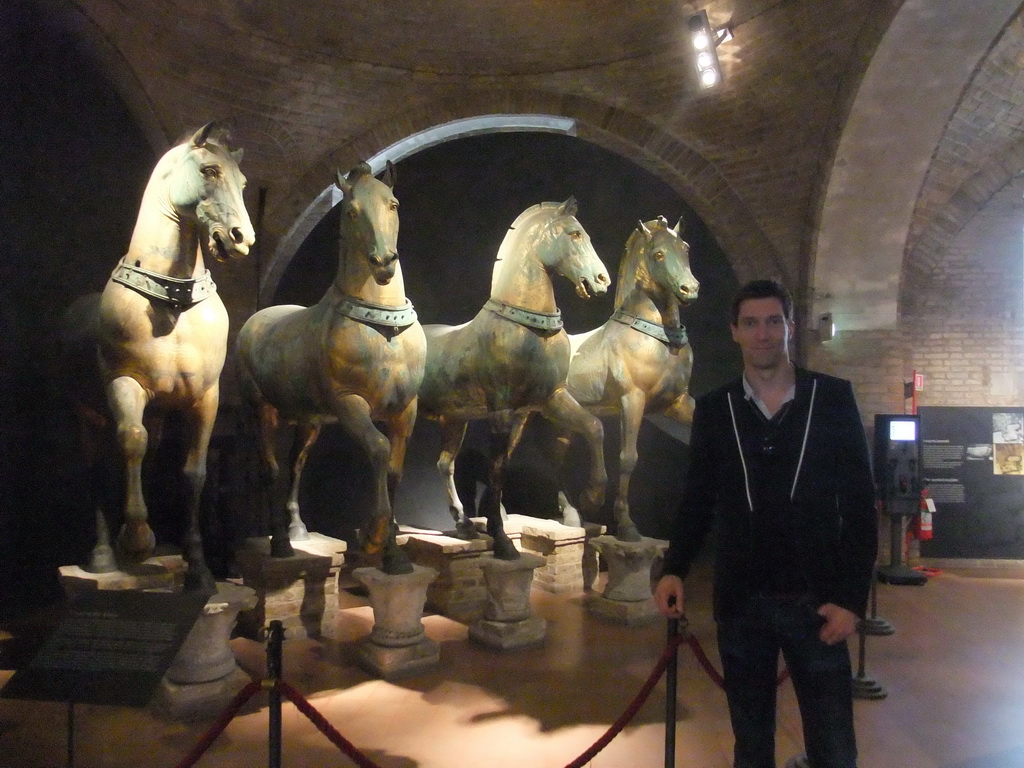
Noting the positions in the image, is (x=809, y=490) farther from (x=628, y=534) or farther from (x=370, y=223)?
(x=628, y=534)

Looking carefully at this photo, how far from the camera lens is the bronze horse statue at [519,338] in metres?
4.77

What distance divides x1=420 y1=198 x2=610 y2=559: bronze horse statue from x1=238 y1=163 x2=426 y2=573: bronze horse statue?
0.59 metres

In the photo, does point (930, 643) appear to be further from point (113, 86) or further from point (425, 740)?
point (113, 86)

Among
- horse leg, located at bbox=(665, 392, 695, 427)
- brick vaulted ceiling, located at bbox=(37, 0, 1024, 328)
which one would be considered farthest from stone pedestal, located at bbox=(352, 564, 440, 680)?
brick vaulted ceiling, located at bbox=(37, 0, 1024, 328)

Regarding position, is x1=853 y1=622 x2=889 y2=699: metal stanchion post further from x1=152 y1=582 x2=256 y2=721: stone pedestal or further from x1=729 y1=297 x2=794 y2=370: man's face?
x1=152 y1=582 x2=256 y2=721: stone pedestal

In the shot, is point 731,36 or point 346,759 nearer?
point 346,759

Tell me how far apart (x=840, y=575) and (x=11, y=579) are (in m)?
5.98

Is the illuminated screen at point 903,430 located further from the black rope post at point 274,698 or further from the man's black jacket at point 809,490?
the black rope post at point 274,698

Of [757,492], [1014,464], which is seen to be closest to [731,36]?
[1014,464]

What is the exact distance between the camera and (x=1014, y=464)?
24.7ft

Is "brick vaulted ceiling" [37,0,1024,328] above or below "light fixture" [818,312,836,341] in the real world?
above

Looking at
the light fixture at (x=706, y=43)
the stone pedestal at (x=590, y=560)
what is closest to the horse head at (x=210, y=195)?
the stone pedestal at (x=590, y=560)

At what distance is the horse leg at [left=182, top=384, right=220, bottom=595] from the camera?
3889 millimetres

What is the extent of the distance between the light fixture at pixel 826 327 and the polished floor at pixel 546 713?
3046 mm
